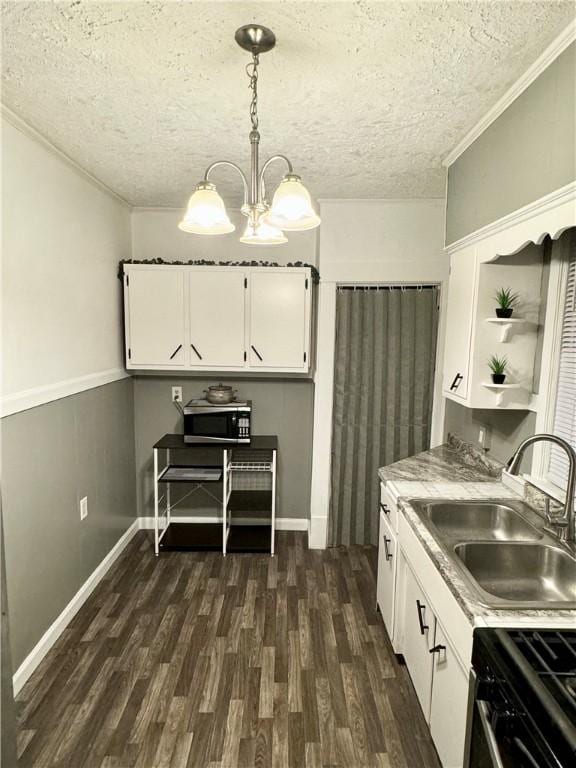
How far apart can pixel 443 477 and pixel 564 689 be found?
1441 millimetres

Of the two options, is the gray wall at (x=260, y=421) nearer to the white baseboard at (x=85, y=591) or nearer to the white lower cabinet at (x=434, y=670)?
the white baseboard at (x=85, y=591)

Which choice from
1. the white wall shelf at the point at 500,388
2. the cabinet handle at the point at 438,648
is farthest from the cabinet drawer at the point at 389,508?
the white wall shelf at the point at 500,388

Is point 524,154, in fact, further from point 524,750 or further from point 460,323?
point 524,750

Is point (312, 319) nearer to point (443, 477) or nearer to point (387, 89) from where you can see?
point (443, 477)

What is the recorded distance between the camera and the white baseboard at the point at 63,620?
216 centimetres

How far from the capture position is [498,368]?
2207mm

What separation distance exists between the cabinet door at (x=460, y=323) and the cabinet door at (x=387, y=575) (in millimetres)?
830

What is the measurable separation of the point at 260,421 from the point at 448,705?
8.09 feet

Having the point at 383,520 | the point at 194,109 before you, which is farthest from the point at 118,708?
the point at 194,109

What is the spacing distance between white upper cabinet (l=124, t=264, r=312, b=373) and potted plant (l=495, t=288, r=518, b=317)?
1.46 metres

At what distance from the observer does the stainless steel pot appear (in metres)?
3.49

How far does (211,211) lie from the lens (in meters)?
1.54

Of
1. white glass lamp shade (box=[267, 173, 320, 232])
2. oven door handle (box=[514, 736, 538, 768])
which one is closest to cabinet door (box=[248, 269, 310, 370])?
white glass lamp shade (box=[267, 173, 320, 232])

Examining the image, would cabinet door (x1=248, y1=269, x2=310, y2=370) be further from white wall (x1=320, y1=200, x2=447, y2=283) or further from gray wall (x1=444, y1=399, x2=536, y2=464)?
gray wall (x1=444, y1=399, x2=536, y2=464)
